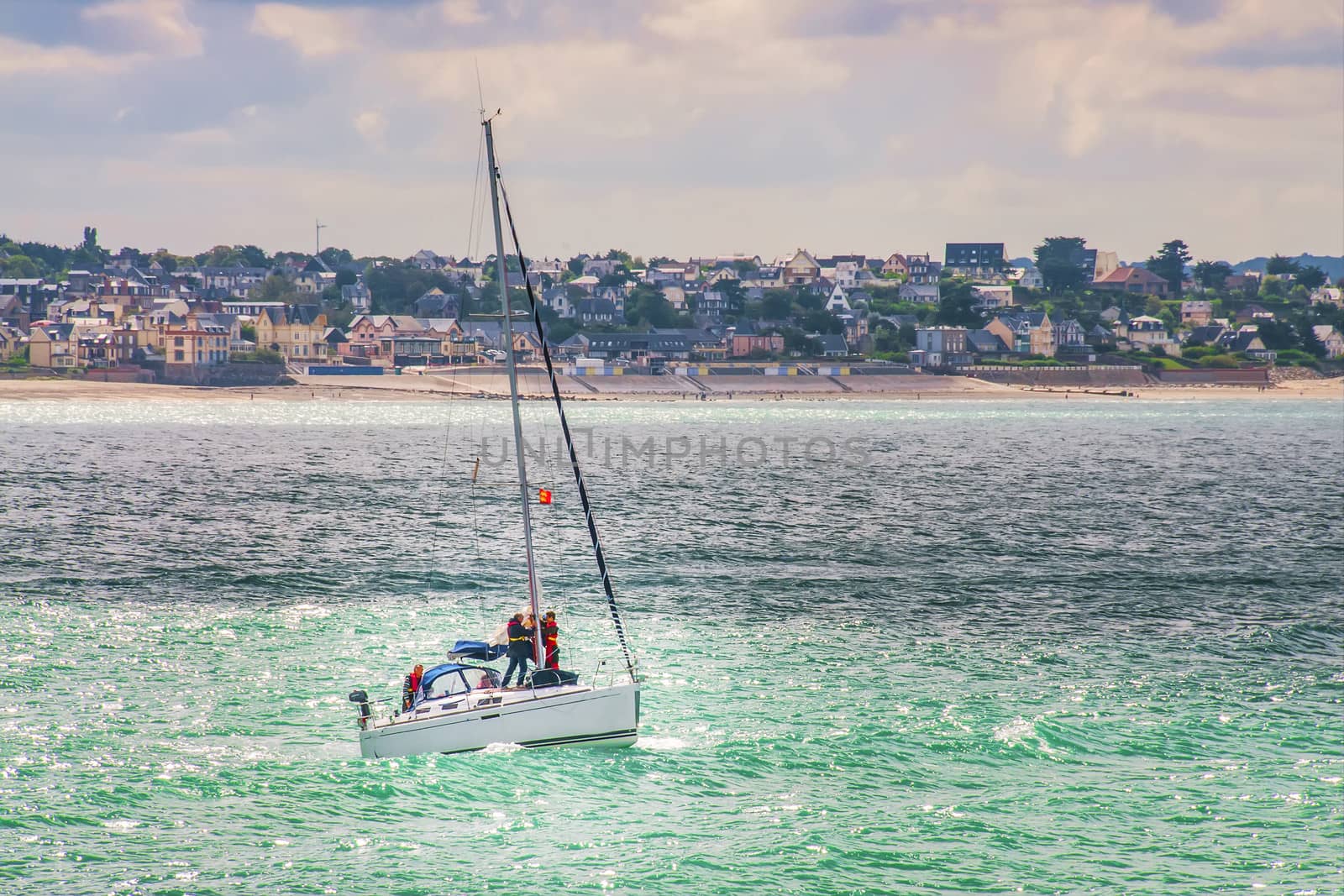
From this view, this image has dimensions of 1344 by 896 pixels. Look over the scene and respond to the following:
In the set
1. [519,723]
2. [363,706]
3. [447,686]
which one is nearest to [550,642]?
[519,723]

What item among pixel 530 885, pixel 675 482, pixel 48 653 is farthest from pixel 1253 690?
pixel 675 482

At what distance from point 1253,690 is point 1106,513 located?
50.7 meters

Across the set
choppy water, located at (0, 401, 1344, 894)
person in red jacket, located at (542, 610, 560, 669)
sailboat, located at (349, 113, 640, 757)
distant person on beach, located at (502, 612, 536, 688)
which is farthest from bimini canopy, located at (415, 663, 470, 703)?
person in red jacket, located at (542, 610, 560, 669)

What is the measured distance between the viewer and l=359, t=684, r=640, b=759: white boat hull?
29.4m

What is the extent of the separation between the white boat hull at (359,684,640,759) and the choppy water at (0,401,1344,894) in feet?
2.08

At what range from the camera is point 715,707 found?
35.7 m

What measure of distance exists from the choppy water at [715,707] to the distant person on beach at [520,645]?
2192mm

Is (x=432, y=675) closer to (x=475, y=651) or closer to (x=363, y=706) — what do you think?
(x=475, y=651)

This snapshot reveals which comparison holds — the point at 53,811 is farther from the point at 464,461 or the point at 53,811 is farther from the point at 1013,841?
the point at 464,461

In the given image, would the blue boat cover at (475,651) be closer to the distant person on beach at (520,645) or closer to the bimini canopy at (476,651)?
the bimini canopy at (476,651)

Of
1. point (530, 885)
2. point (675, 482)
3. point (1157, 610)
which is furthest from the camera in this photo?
point (675, 482)

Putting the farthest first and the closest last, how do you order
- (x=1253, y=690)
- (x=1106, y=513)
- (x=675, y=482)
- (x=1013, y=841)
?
(x=675, y=482) → (x=1106, y=513) → (x=1253, y=690) → (x=1013, y=841)

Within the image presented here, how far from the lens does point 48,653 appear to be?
3969cm

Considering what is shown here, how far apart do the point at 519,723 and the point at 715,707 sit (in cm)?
778
